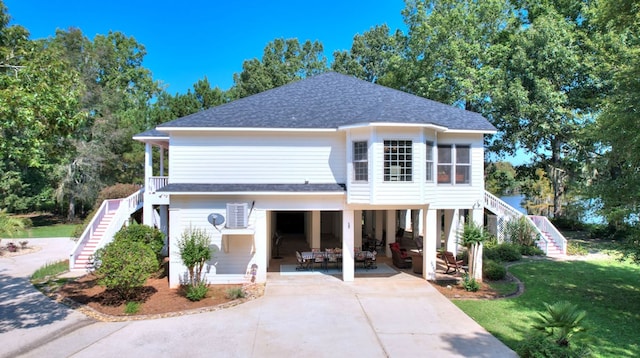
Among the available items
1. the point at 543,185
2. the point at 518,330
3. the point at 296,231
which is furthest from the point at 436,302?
the point at 543,185

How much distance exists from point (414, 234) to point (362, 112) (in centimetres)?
1203

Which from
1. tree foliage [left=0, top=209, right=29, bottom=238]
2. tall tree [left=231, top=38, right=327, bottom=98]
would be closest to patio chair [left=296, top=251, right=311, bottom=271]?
tree foliage [left=0, top=209, right=29, bottom=238]

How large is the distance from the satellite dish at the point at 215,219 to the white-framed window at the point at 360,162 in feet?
17.0

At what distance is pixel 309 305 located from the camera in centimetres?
1105

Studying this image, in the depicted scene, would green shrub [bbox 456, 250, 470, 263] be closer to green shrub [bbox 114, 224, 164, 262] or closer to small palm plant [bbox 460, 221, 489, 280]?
small palm plant [bbox 460, 221, 489, 280]

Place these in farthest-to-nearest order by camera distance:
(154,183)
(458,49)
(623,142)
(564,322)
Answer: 1. (458,49)
2. (154,183)
3. (623,142)
4. (564,322)

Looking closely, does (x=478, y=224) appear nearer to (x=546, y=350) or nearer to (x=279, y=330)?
(x=546, y=350)

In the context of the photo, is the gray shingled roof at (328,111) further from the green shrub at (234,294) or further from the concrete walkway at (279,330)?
the concrete walkway at (279,330)

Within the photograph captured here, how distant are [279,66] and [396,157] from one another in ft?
116

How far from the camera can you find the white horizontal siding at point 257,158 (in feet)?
46.2

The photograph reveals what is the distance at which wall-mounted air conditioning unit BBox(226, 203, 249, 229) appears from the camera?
1316cm

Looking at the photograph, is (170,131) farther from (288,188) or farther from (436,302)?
(436,302)

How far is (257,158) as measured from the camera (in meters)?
14.3

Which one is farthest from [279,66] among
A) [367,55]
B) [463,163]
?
[463,163]
